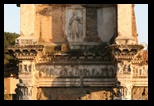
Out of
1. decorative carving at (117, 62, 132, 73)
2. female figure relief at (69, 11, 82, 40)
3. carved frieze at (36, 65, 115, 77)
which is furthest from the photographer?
female figure relief at (69, 11, 82, 40)

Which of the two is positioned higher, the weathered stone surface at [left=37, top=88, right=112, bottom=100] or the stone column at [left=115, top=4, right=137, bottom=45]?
the stone column at [left=115, top=4, right=137, bottom=45]

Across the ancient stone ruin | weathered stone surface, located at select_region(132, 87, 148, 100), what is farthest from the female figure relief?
weathered stone surface, located at select_region(132, 87, 148, 100)

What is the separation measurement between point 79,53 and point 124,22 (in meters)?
1.80

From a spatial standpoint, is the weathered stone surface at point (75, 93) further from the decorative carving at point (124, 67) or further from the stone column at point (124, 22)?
the stone column at point (124, 22)

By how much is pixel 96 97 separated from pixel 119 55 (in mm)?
1884

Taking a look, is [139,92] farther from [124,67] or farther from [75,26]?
[75,26]

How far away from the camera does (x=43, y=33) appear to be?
18297mm

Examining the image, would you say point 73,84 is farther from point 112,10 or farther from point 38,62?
point 112,10

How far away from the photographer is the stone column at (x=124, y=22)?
56.7 ft

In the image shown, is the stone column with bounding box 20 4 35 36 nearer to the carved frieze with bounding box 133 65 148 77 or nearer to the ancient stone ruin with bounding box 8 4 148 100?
the ancient stone ruin with bounding box 8 4 148 100

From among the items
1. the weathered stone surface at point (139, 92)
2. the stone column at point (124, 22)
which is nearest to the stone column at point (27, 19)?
the stone column at point (124, 22)

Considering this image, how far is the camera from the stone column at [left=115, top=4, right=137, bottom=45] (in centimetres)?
1728

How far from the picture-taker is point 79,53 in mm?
18000
